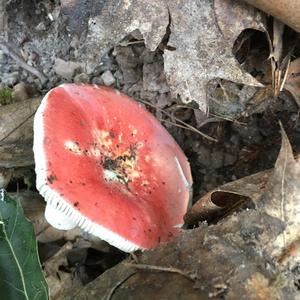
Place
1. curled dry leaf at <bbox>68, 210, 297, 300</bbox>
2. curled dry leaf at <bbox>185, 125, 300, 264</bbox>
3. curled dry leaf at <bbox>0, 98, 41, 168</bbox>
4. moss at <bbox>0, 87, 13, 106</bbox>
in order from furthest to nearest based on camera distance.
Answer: moss at <bbox>0, 87, 13, 106</bbox>
curled dry leaf at <bbox>0, 98, 41, 168</bbox>
curled dry leaf at <bbox>185, 125, 300, 264</bbox>
curled dry leaf at <bbox>68, 210, 297, 300</bbox>

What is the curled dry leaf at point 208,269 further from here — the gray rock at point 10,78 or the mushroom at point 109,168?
the gray rock at point 10,78

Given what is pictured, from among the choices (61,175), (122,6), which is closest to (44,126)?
(61,175)

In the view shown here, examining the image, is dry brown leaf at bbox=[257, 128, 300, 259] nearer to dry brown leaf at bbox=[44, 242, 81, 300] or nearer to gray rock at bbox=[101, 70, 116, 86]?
dry brown leaf at bbox=[44, 242, 81, 300]

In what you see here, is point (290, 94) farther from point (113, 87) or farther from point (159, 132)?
point (113, 87)

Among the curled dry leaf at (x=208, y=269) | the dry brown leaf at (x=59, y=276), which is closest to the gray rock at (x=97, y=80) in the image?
the dry brown leaf at (x=59, y=276)

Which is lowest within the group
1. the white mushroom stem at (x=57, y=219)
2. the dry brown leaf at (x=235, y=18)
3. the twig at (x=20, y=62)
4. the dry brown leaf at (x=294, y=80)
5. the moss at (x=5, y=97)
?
the white mushroom stem at (x=57, y=219)

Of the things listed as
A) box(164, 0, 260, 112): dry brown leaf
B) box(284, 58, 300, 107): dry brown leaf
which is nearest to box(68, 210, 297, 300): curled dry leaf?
box(164, 0, 260, 112): dry brown leaf
